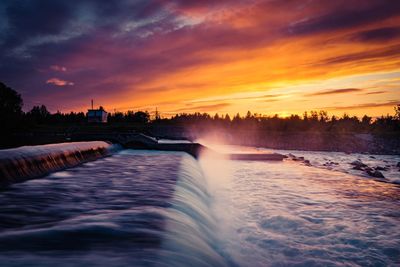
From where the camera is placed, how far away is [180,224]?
3631 millimetres

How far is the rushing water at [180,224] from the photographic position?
104 inches

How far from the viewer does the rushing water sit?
2629 millimetres

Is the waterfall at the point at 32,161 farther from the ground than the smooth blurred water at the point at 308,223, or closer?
farther from the ground

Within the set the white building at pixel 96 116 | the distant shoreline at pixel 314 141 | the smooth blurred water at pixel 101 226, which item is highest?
the white building at pixel 96 116

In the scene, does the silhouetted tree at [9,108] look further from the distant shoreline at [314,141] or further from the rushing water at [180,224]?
the rushing water at [180,224]

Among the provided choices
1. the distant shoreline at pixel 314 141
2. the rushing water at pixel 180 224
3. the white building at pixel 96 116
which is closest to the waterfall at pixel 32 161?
the rushing water at pixel 180 224

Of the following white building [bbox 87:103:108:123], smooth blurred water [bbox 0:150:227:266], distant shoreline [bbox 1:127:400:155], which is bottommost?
distant shoreline [bbox 1:127:400:155]

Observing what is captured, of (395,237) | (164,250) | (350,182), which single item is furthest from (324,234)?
(350,182)

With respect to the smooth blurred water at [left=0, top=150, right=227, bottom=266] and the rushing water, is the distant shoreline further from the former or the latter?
the smooth blurred water at [left=0, top=150, right=227, bottom=266]

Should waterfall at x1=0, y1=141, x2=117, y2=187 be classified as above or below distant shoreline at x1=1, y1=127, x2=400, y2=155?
above

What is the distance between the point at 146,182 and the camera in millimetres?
6648

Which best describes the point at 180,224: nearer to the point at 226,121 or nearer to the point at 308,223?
the point at 308,223

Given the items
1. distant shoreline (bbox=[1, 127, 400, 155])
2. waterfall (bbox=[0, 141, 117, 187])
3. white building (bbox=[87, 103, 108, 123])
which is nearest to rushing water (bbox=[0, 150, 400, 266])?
waterfall (bbox=[0, 141, 117, 187])

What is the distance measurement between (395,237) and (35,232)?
5332 millimetres
